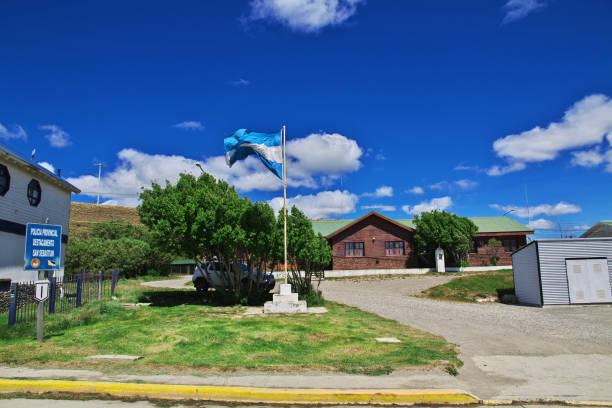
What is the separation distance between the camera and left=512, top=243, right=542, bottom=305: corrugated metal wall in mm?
18688

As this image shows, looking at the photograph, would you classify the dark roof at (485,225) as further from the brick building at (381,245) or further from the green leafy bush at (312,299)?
the green leafy bush at (312,299)

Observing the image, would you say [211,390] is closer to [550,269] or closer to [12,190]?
[12,190]

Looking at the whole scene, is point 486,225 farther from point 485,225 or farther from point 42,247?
point 42,247

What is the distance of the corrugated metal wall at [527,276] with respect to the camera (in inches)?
736

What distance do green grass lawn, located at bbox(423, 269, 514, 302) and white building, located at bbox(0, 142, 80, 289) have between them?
20.1m

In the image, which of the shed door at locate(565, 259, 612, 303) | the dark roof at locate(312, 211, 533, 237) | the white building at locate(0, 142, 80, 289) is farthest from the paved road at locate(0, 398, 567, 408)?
the dark roof at locate(312, 211, 533, 237)

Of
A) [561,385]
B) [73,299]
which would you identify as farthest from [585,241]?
[73,299]

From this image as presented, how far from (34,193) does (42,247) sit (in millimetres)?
Answer: 9255

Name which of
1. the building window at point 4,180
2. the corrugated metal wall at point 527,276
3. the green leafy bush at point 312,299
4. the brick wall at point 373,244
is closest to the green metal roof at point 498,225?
the brick wall at point 373,244

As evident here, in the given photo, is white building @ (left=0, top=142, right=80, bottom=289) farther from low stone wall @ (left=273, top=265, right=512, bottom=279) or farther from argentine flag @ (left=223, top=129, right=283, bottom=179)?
low stone wall @ (left=273, top=265, right=512, bottom=279)

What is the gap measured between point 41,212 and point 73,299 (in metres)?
5.20

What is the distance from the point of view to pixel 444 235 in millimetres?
34219

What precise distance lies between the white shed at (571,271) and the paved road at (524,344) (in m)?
0.83

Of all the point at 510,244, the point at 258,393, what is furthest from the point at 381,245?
the point at 258,393
